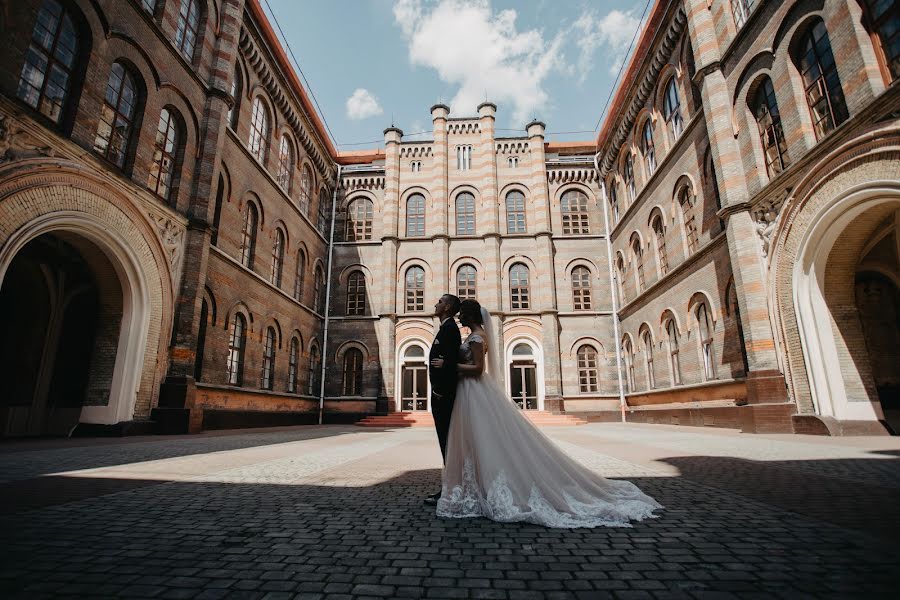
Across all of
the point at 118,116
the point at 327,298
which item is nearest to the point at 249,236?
the point at 118,116

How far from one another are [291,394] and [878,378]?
19.6 metres

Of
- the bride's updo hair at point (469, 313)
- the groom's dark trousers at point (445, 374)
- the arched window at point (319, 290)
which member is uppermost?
the arched window at point (319, 290)

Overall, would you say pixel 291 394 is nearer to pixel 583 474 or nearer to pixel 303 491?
pixel 303 491

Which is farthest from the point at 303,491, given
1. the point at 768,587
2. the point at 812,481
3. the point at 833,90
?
the point at 833,90

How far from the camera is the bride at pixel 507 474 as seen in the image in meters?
3.42

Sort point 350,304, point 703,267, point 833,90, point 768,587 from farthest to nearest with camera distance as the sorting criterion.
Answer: point 350,304 < point 703,267 < point 833,90 < point 768,587

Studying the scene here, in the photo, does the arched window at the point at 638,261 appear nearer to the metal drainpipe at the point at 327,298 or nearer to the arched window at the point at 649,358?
the arched window at the point at 649,358

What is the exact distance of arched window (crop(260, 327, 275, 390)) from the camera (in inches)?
695

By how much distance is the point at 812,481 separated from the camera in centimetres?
469

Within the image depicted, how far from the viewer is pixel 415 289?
2459 cm

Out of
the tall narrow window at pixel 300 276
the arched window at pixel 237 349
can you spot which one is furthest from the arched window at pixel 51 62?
the tall narrow window at pixel 300 276

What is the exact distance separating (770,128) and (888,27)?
130 inches

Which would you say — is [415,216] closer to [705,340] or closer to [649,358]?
[649,358]

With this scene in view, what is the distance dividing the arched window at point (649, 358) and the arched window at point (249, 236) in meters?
16.4
